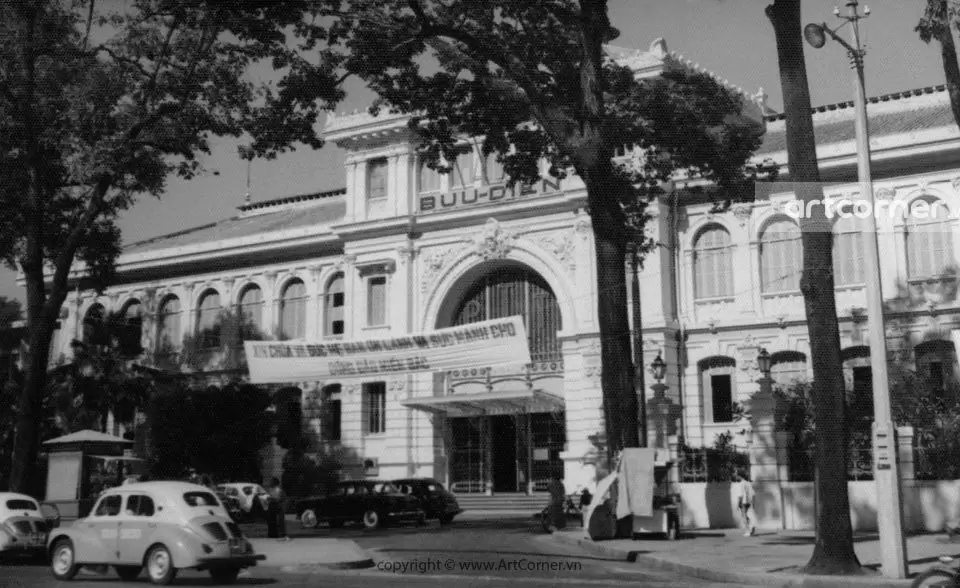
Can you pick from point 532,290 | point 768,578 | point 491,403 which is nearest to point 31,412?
point 491,403

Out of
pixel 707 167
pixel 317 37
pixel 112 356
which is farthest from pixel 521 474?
pixel 317 37

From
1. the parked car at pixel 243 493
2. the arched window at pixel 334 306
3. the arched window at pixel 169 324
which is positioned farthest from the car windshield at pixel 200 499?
the arched window at pixel 169 324

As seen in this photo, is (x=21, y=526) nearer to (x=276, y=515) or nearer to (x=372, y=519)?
(x=276, y=515)

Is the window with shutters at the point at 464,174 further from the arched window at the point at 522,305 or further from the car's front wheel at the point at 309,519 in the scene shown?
the car's front wheel at the point at 309,519

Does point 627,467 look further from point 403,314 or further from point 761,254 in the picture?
point 403,314

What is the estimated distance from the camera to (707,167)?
24359 millimetres

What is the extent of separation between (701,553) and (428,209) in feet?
77.8

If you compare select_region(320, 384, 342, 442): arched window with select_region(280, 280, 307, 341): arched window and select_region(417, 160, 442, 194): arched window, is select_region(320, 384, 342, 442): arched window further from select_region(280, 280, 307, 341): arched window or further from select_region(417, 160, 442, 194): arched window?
select_region(417, 160, 442, 194): arched window

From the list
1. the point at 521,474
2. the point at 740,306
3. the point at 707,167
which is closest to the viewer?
the point at 707,167

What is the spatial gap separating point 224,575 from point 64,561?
2499mm

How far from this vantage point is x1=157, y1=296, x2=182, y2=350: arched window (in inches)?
1922

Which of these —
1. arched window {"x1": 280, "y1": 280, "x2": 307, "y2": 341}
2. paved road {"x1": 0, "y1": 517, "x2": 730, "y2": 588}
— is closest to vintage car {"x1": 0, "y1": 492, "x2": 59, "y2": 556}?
paved road {"x1": 0, "y1": 517, "x2": 730, "y2": 588}

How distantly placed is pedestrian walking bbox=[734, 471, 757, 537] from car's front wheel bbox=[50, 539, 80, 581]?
1354 cm

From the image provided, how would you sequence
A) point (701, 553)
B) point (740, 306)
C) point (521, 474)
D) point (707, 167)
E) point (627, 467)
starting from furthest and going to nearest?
point (521, 474) < point (740, 306) < point (707, 167) < point (627, 467) < point (701, 553)
